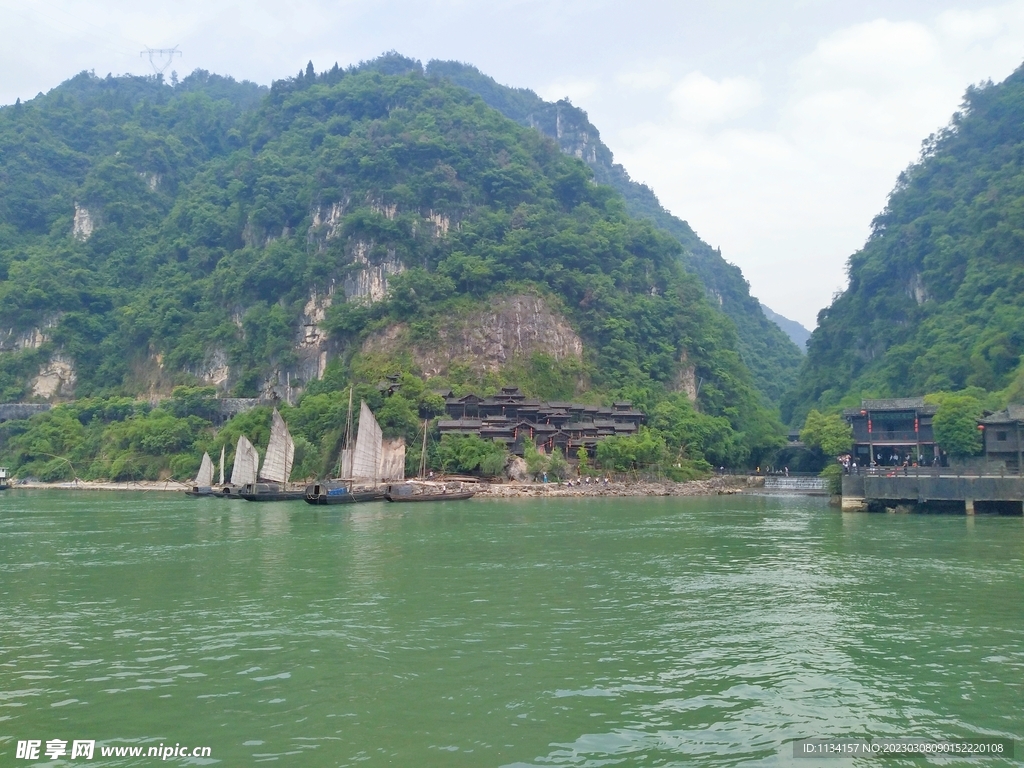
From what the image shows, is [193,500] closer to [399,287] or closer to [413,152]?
[399,287]

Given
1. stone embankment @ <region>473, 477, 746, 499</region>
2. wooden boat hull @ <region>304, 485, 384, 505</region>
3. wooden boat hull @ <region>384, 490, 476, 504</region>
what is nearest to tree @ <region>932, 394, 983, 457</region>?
stone embankment @ <region>473, 477, 746, 499</region>

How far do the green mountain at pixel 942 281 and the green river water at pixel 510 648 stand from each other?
4758 centimetres

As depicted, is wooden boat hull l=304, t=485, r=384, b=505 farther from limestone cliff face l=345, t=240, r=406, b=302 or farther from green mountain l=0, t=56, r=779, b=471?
limestone cliff face l=345, t=240, r=406, b=302

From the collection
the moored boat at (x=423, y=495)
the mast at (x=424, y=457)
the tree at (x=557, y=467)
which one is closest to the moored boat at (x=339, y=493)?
the moored boat at (x=423, y=495)

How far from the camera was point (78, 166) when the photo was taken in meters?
124

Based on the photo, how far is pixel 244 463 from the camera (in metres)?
65.9

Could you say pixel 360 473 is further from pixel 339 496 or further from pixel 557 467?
pixel 557 467

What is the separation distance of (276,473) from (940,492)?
148 feet

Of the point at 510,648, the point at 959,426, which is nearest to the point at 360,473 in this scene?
the point at 959,426

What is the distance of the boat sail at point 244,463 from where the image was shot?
65.4m

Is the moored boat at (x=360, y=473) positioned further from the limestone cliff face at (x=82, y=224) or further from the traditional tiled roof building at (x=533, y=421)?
the limestone cliff face at (x=82, y=224)

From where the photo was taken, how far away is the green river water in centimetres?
1109

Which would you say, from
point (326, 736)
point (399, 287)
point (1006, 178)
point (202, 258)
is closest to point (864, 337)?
point (1006, 178)

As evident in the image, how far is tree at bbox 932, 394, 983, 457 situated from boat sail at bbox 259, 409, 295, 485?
46815mm
